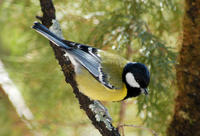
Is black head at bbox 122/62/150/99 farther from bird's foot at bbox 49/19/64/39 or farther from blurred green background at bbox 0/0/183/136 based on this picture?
bird's foot at bbox 49/19/64/39

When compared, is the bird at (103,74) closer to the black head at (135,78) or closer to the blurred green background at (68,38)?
the black head at (135,78)

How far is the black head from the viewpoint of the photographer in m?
1.46

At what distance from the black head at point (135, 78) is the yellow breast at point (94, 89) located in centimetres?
6

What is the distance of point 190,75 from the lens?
1.40 metres

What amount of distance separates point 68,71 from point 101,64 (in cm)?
22

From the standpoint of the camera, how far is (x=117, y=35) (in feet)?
5.98

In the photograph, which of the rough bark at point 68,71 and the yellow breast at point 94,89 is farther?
the yellow breast at point 94,89

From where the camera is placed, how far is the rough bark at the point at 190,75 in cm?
137

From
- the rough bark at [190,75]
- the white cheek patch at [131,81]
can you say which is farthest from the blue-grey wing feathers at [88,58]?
the rough bark at [190,75]

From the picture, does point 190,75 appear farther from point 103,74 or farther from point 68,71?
point 68,71

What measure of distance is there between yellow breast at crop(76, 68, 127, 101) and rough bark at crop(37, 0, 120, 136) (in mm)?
32

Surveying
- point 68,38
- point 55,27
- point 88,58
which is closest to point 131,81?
point 88,58

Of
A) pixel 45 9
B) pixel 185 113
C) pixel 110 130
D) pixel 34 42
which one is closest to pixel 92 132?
pixel 110 130

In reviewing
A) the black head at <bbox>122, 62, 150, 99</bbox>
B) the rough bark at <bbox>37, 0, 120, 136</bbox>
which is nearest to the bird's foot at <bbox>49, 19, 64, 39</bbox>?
the rough bark at <bbox>37, 0, 120, 136</bbox>
